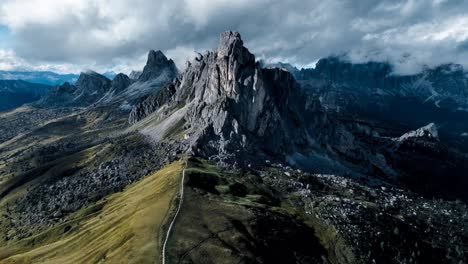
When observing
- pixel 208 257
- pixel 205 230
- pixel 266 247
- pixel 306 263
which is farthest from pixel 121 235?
pixel 306 263

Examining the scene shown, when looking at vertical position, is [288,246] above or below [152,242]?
below

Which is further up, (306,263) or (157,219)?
(157,219)

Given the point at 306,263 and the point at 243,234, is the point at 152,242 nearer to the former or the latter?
the point at 243,234

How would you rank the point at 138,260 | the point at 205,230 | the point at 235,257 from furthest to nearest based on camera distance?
the point at 205,230
the point at 235,257
the point at 138,260

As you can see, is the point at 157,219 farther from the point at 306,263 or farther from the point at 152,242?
the point at 306,263

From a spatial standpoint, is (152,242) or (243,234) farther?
(243,234)

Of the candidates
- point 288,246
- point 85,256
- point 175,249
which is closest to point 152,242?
point 175,249

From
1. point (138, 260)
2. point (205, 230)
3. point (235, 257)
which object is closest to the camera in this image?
point (138, 260)

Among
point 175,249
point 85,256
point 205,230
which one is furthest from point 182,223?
point 85,256

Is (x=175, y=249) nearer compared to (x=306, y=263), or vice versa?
(x=175, y=249)
